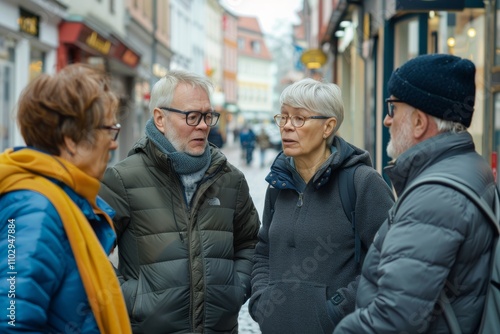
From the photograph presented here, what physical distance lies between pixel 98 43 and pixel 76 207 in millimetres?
18389

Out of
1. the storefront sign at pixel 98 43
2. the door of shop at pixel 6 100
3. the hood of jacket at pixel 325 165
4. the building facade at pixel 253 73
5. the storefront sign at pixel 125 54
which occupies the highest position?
the building facade at pixel 253 73

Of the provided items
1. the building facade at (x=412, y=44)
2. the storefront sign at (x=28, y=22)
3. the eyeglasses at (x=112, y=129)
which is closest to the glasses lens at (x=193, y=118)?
the eyeglasses at (x=112, y=129)

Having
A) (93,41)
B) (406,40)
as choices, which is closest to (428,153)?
(406,40)

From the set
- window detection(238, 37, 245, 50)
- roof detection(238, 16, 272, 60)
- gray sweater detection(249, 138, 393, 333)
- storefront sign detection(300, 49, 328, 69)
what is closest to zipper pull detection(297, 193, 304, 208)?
gray sweater detection(249, 138, 393, 333)

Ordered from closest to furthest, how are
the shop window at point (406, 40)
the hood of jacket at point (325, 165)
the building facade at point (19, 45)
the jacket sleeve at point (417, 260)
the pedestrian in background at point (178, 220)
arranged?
the jacket sleeve at point (417, 260)
the hood of jacket at point (325, 165)
the pedestrian in background at point (178, 220)
the shop window at point (406, 40)
the building facade at point (19, 45)

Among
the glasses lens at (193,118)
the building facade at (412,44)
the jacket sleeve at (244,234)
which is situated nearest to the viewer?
the glasses lens at (193,118)

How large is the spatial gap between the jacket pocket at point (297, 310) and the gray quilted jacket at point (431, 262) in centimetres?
91

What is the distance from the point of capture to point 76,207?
2.42 m

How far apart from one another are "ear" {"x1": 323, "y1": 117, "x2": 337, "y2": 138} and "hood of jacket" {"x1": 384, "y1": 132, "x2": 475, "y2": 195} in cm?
108

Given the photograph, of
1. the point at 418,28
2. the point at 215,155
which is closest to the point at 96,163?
the point at 215,155

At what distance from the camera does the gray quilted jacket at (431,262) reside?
7.91 feet

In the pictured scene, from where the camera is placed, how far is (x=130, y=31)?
92.7ft

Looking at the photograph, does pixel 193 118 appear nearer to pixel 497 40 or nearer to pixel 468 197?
pixel 468 197

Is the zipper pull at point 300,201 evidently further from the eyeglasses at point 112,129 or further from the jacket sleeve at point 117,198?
the eyeglasses at point 112,129
